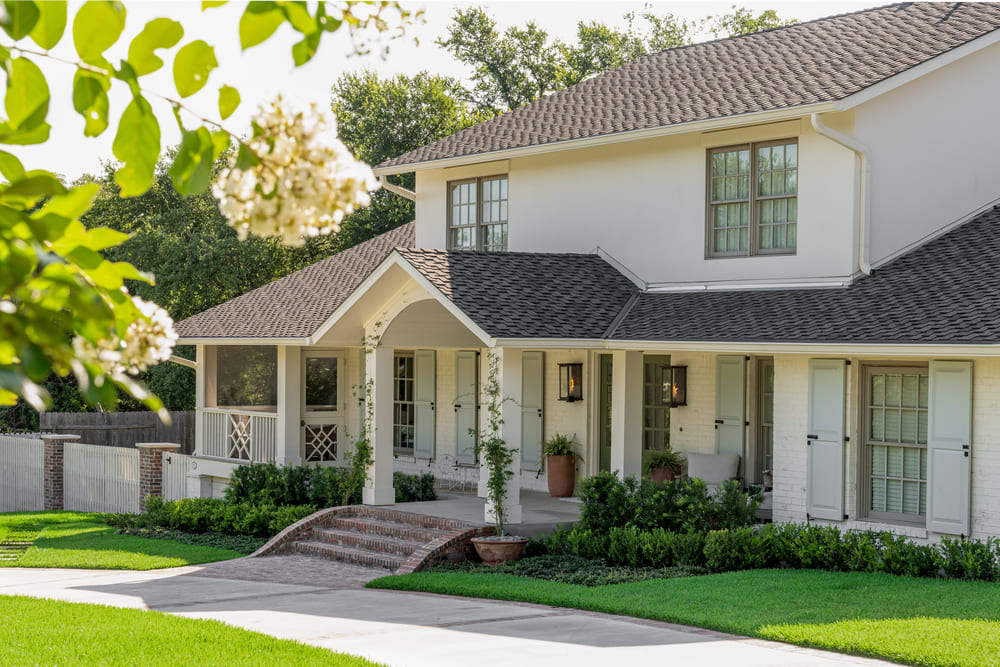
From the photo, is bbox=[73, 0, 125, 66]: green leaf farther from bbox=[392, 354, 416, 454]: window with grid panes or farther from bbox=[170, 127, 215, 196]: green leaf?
bbox=[392, 354, 416, 454]: window with grid panes

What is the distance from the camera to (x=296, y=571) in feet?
52.7

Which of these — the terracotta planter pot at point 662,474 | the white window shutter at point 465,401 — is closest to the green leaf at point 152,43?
the terracotta planter pot at point 662,474

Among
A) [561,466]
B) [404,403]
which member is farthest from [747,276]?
[404,403]

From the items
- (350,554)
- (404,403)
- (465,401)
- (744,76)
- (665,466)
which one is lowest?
(350,554)

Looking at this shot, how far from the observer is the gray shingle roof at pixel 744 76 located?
16.6m

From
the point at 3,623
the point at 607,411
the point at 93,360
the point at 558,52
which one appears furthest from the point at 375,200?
the point at 93,360

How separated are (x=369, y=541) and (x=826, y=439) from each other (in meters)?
6.45

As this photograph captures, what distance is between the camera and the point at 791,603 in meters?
11.7

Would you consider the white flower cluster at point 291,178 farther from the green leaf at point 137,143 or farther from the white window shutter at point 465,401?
the white window shutter at point 465,401

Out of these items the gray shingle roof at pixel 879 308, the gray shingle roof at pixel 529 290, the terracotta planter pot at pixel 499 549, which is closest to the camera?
the gray shingle roof at pixel 879 308

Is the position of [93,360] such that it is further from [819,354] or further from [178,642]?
[819,354]

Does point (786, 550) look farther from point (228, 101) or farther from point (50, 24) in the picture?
point (50, 24)

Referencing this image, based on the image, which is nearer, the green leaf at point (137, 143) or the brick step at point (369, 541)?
the green leaf at point (137, 143)

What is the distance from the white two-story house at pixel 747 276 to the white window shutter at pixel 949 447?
0.02m
